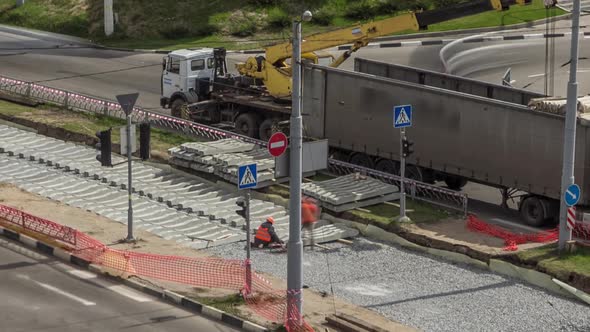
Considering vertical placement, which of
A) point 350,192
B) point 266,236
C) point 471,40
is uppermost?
point 471,40

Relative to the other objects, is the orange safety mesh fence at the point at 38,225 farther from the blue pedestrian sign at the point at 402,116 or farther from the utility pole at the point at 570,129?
the utility pole at the point at 570,129

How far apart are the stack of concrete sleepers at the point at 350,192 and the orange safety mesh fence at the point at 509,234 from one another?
276 cm

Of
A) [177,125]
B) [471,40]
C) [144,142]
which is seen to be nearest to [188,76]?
[177,125]

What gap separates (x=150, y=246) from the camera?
29.1 metres

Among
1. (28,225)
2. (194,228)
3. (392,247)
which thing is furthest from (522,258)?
(28,225)

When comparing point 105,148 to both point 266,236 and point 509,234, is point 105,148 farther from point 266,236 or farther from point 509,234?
point 509,234

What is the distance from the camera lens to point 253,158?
113 feet

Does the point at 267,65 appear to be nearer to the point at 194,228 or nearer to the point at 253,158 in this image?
the point at 253,158

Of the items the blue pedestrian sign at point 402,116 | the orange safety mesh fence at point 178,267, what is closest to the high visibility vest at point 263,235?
the orange safety mesh fence at point 178,267

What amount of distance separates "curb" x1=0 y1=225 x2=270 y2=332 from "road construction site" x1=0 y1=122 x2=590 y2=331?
2.82 metres

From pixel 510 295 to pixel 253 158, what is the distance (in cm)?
1093

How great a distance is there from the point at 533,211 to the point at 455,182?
401 cm

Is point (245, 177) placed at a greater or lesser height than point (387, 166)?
greater

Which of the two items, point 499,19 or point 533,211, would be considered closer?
point 533,211
